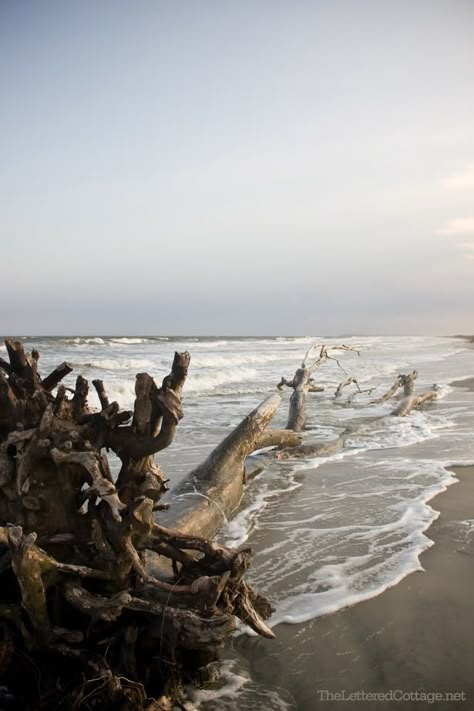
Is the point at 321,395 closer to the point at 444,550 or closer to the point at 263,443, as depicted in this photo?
the point at 263,443

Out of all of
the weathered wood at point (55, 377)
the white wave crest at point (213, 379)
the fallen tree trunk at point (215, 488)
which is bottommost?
the white wave crest at point (213, 379)

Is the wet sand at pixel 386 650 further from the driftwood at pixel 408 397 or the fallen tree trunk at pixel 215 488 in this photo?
the driftwood at pixel 408 397

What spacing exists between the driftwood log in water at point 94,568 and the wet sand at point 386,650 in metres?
0.42

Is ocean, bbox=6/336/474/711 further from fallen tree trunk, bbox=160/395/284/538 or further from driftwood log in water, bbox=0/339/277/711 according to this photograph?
driftwood log in water, bbox=0/339/277/711

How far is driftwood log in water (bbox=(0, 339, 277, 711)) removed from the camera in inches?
86.4

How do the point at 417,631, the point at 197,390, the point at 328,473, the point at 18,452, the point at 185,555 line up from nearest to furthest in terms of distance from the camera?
the point at 18,452
the point at 185,555
the point at 417,631
the point at 328,473
the point at 197,390

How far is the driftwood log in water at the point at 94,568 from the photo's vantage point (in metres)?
2.20

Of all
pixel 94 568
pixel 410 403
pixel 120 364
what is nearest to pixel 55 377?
pixel 94 568

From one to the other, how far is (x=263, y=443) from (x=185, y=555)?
406 centimetres

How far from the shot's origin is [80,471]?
253 centimetres

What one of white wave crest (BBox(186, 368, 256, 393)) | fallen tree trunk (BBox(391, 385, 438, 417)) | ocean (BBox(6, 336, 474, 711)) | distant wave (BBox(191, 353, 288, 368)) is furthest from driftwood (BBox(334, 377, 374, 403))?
distant wave (BBox(191, 353, 288, 368))

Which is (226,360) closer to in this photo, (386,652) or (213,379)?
(213,379)

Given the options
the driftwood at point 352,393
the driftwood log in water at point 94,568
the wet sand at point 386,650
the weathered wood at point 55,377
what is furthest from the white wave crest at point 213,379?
the driftwood log in water at point 94,568

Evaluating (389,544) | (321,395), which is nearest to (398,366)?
(321,395)
